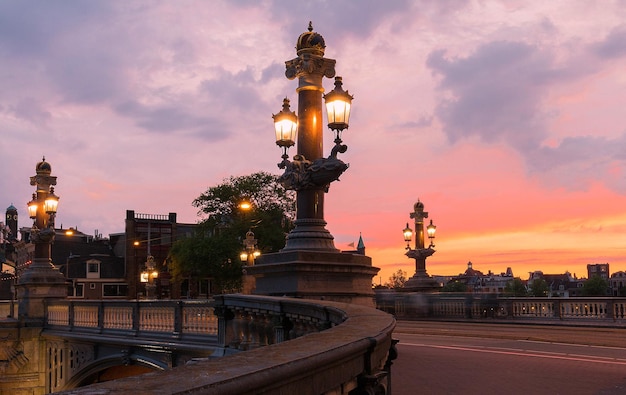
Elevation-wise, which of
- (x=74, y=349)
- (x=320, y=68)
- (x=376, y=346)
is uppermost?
(x=320, y=68)

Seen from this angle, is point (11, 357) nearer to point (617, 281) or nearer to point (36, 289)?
point (36, 289)

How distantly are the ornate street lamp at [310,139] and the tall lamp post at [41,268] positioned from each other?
54.5 feet

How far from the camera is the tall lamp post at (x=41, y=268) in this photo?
27.4 meters

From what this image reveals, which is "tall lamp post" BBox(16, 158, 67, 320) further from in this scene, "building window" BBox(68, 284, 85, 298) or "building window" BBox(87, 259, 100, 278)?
"building window" BBox(87, 259, 100, 278)

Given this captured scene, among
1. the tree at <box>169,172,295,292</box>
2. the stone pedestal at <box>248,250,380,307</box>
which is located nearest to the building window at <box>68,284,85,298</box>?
the tree at <box>169,172,295,292</box>

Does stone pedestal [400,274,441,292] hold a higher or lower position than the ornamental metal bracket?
lower

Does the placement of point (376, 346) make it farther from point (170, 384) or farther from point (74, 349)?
point (74, 349)

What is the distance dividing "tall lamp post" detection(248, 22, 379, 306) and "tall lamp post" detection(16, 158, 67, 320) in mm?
16600

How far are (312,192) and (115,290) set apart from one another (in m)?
81.7

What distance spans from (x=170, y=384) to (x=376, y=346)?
2732 mm

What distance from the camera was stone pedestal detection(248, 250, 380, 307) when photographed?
12.3 meters

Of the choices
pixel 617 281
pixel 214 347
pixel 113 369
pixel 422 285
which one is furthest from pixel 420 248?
pixel 617 281

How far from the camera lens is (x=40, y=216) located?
28.2 meters

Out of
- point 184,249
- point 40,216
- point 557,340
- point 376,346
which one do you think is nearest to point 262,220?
point 184,249
